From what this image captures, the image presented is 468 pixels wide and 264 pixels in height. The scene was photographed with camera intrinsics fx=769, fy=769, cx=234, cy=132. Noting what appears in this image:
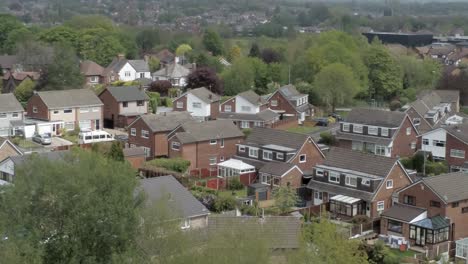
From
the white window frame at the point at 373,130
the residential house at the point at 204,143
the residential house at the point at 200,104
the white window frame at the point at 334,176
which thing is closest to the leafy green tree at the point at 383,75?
the residential house at the point at 200,104

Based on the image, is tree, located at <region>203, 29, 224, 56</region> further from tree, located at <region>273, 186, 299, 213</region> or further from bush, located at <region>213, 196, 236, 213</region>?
bush, located at <region>213, 196, 236, 213</region>

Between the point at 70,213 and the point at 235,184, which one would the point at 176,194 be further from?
the point at 235,184

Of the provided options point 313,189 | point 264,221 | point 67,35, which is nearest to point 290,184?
point 313,189

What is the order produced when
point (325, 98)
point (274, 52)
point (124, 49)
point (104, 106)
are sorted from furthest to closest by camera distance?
point (124, 49) → point (274, 52) → point (325, 98) → point (104, 106)

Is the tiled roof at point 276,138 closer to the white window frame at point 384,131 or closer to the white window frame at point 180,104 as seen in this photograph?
the white window frame at point 384,131

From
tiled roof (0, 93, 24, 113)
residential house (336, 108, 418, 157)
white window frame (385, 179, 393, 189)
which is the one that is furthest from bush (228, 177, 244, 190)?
tiled roof (0, 93, 24, 113)

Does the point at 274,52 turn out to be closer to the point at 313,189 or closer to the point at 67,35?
the point at 67,35
